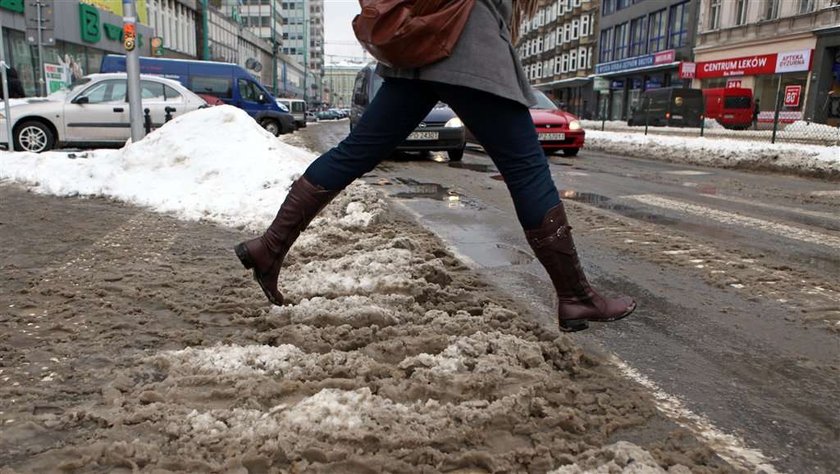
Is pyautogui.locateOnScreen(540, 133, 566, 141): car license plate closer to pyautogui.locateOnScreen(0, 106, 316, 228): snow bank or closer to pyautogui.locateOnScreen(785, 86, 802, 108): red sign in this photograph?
pyautogui.locateOnScreen(0, 106, 316, 228): snow bank

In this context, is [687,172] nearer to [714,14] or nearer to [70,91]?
[70,91]

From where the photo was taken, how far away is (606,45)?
191 feet

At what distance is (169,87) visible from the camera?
50.2ft

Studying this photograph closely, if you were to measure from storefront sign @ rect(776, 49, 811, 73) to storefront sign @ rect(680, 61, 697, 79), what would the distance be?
24.9 ft

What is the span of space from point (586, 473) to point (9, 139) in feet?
41.3

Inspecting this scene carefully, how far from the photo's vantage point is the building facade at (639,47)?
44406 mm

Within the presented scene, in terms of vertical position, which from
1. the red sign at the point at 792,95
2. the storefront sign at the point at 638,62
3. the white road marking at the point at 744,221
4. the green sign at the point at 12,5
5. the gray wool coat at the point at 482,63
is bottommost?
the white road marking at the point at 744,221

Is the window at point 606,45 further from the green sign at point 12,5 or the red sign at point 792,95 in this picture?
the green sign at point 12,5

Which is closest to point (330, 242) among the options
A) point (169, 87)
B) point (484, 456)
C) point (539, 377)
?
point (539, 377)

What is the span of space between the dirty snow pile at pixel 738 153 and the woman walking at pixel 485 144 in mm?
11548

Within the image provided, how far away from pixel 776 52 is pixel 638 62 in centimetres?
1666

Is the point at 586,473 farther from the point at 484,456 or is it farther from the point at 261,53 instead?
the point at 261,53

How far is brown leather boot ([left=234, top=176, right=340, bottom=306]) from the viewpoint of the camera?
9.12 feet

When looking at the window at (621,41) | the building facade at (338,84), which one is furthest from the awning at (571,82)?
the building facade at (338,84)
